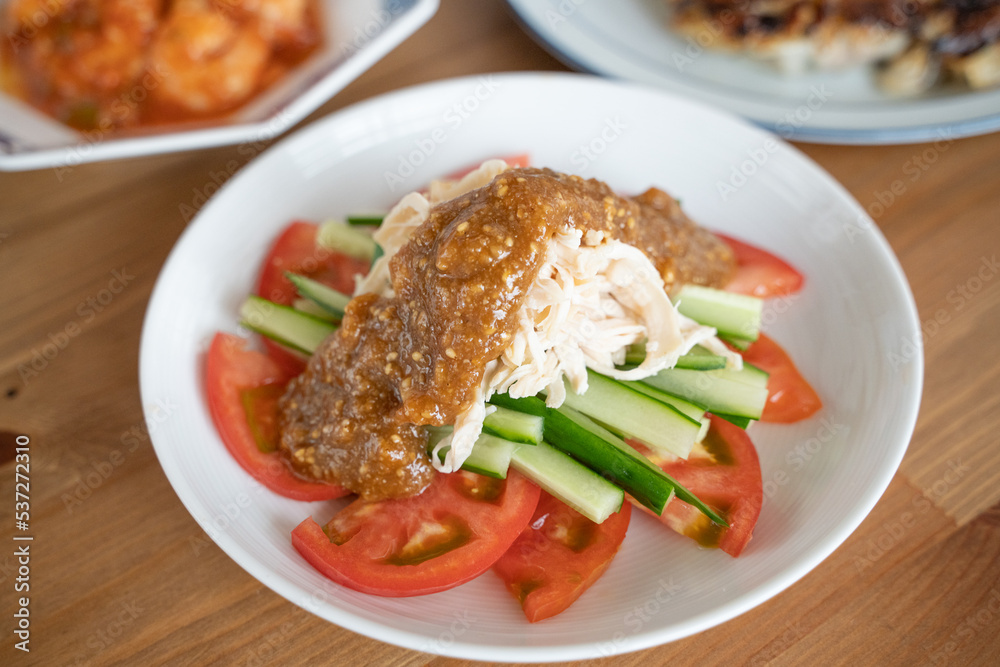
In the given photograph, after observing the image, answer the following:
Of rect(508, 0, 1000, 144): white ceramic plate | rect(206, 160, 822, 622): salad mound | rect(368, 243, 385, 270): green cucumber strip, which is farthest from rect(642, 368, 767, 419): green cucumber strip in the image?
rect(508, 0, 1000, 144): white ceramic plate

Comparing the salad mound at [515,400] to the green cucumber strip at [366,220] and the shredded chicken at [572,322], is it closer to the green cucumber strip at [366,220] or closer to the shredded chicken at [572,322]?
the shredded chicken at [572,322]

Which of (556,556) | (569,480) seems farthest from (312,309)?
(556,556)

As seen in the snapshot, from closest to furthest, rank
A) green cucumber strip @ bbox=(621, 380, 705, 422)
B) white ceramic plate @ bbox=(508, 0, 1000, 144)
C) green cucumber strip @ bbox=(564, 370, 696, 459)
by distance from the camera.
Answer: green cucumber strip @ bbox=(564, 370, 696, 459), green cucumber strip @ bbox=(621, 380, 705, 422), white ceramic plate @ bbox=(508, 0, 1000, 144)

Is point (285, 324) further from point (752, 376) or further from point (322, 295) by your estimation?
point (752, 376)

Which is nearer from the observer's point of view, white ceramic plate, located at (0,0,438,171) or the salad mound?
the salad mound

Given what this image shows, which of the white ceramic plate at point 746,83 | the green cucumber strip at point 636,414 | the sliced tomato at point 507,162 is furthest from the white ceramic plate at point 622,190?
the white ceramic plate at point 746,83

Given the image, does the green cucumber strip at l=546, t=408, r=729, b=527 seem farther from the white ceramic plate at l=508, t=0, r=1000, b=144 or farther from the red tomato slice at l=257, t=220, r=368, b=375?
the white ceramic plate at l=508, t=0, r=1000, b=144
